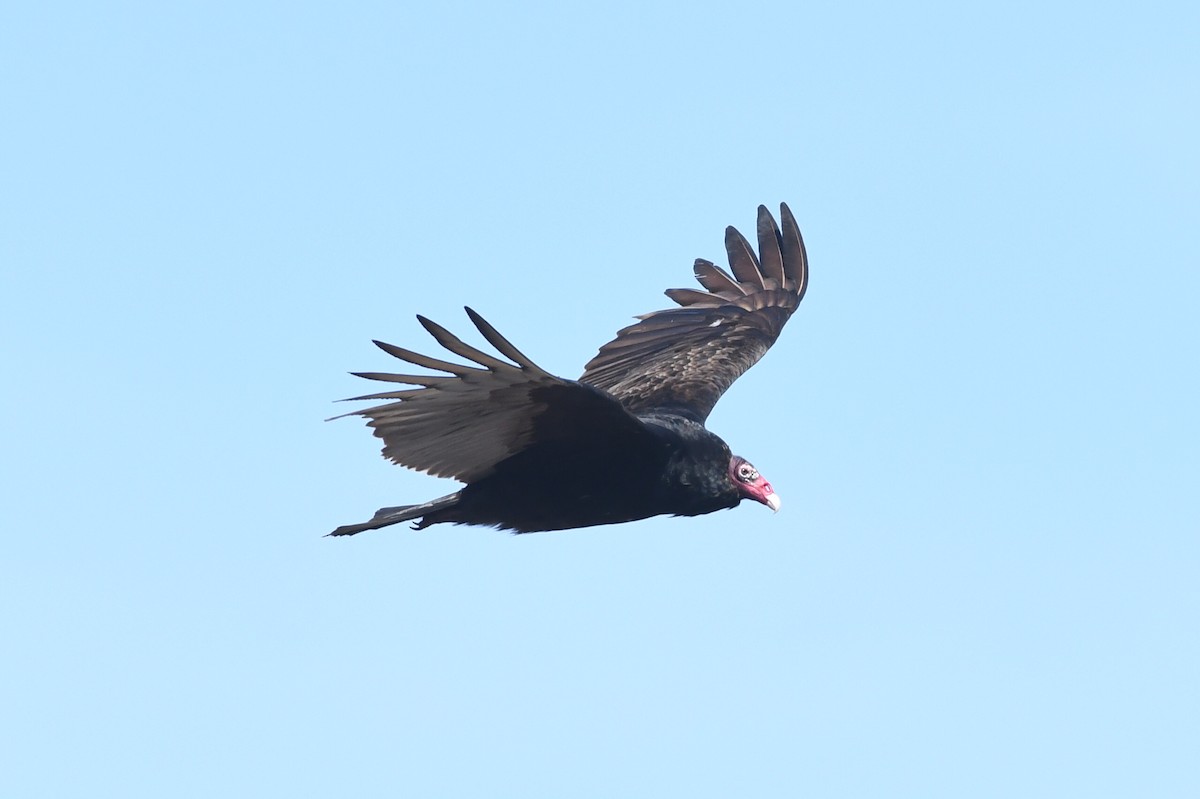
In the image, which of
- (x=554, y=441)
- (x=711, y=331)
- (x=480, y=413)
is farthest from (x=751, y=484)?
(x=711, y=331)

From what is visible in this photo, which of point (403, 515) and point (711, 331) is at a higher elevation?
point (711, 331)

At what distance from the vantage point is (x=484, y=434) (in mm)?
8719

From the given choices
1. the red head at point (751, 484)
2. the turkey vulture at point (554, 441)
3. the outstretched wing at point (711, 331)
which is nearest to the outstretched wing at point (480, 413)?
the turkey vulture at point (554, 441)

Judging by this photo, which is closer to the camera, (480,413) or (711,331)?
(480,413)

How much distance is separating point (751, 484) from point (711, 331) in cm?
242

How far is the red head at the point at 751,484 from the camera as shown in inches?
389

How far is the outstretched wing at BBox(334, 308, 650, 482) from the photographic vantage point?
805 centimetres

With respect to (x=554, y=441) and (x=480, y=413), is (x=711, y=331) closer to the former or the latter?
(x=554, y=441)

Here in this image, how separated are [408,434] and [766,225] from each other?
4.88 metres

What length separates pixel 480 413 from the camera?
8.48 meters

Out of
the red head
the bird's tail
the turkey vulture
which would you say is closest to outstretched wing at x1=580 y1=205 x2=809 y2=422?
the turkey vulture

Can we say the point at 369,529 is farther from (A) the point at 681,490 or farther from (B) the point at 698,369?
(B) the point at 698,369

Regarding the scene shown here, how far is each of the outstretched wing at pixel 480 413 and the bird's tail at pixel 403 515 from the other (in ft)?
0.74

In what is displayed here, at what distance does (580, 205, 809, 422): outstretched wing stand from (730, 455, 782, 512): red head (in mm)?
778
